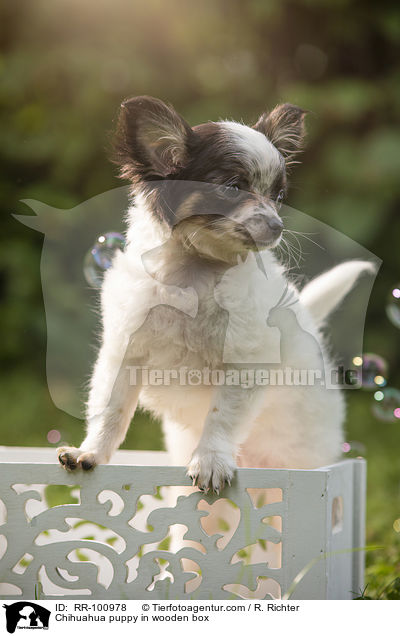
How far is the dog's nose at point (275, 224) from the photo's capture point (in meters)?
1.98

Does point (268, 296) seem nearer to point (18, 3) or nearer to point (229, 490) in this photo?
point (229, 490)

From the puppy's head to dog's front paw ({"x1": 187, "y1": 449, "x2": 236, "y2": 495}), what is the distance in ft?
1.88

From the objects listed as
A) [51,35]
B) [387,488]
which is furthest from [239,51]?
[387,488]

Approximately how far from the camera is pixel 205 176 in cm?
200

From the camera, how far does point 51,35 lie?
5.82 m

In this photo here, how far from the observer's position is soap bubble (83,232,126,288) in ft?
7.63

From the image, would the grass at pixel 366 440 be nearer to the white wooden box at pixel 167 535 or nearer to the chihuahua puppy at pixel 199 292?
the chihuahua puppy at pixel 199 292

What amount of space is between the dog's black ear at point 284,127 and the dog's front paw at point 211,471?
36.0 inches

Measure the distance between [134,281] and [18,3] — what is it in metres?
4.35

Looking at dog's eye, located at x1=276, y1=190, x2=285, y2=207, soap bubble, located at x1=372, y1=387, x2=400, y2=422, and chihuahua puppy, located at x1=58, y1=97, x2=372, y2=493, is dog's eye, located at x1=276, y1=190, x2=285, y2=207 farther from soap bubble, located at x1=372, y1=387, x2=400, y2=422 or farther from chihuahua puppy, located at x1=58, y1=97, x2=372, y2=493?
soap bubble, located at x1=372, y1=387, x2=400, y2=422

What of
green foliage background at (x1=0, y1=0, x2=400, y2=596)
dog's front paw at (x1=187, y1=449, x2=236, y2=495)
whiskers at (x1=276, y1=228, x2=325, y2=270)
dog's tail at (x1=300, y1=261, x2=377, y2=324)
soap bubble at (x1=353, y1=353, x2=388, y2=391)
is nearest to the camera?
dog's front paw at (x1=187, y1=449, x2=236, y2=495)
